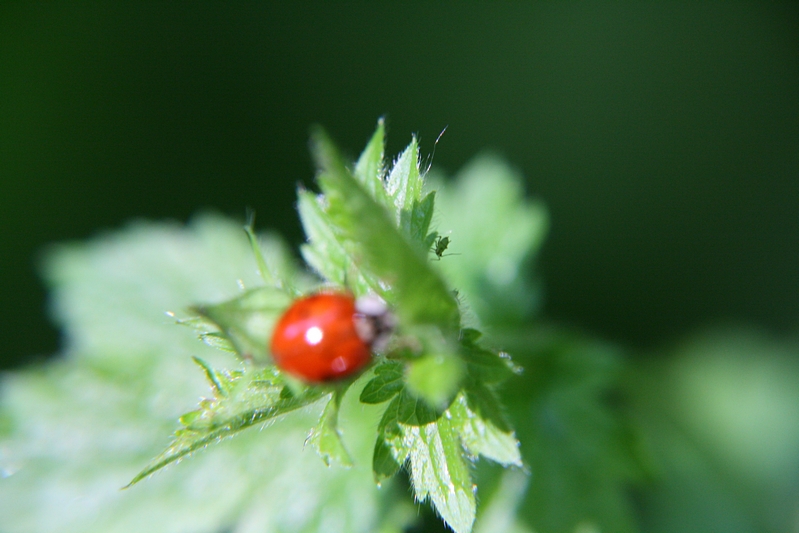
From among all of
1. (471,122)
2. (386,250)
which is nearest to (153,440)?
(386,250)

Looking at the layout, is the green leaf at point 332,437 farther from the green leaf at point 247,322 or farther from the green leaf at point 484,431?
the green leaf at point 484,431

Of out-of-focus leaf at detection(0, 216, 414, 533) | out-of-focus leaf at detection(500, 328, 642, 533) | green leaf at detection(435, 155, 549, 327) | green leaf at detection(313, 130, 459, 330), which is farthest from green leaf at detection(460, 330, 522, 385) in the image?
green leaf at detection(435, 155, 549, 327)

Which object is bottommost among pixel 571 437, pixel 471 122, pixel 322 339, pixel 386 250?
pixel 571 437

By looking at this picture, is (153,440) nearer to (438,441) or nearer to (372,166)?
(438,441)

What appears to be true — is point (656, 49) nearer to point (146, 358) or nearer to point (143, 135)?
point (143, 135)

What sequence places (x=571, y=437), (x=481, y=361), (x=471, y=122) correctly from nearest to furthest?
(x=481, y=361) < (x=571, y=437) < (x=471, y=122)

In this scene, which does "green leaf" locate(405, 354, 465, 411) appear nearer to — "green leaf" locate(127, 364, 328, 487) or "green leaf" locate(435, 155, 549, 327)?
"green leaf" locate(127, 364, 328, 487)

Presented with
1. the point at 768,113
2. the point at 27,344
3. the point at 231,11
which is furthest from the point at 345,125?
the point at 768,113

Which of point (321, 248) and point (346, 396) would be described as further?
point (346, 396)
